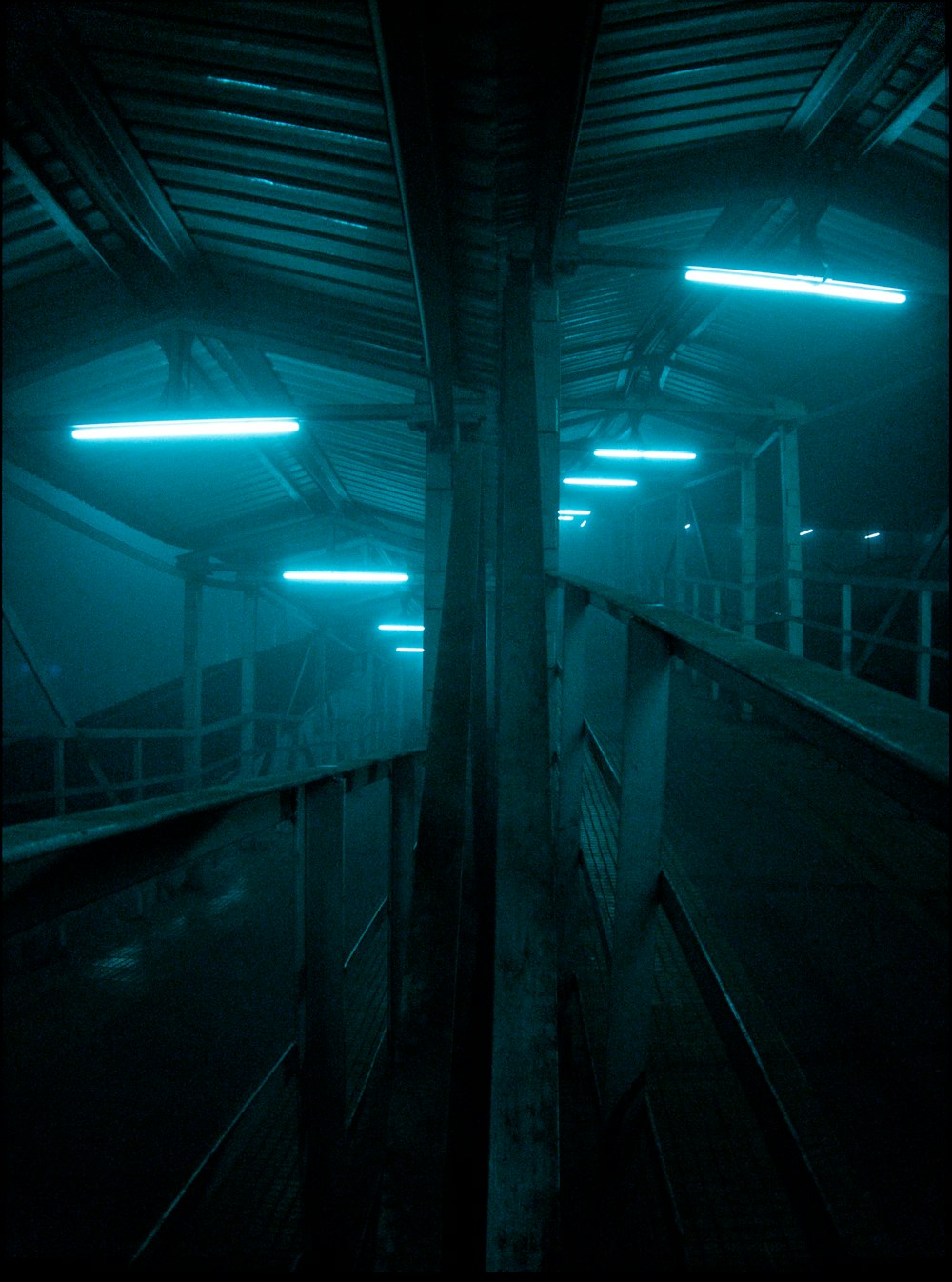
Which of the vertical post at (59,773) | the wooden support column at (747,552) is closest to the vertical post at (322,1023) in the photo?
the vertical post at (59,773)

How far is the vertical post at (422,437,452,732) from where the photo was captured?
248 inches

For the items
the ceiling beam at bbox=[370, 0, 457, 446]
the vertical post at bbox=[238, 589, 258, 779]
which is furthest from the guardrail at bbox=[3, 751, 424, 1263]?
the vertical post at bbox=[238, 589, 258, 779]

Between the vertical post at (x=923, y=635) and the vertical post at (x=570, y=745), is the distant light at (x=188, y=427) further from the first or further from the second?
the vertical post at (x=923, y=635)

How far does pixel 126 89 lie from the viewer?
143 inches

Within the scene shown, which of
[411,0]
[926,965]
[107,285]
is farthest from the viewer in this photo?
[107,285]

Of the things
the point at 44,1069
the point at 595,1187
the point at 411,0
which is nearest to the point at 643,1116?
the point at 595,1187

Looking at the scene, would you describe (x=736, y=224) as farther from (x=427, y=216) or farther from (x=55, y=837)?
(x=55, y=837)

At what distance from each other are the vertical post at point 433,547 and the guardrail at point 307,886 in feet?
10.0

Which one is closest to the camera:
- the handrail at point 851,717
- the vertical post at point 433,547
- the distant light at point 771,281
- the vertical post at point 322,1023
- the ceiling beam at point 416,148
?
the handrail at point 851,717

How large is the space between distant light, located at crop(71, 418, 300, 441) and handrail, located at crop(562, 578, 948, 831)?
4.81 m

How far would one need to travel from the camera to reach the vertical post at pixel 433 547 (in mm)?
6309

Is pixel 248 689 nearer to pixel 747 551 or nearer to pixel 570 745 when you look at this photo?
pixel 747 551

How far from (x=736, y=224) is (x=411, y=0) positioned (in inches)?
174

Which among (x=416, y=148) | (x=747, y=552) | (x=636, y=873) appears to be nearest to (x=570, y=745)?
(x=636, y=873)
